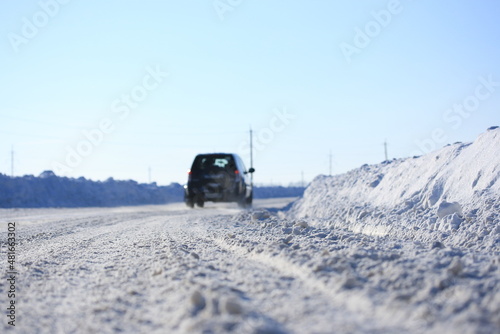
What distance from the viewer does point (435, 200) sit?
10.8 m

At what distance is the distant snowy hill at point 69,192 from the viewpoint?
1241 inches

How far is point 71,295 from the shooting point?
14.2ft

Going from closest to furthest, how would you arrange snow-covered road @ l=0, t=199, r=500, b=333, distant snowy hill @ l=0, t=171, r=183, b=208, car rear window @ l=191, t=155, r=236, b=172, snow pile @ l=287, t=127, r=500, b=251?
snow-covered road @ l=0, t=199, r=500, b=333, snow pile @ l=287, t=127, r=500, b=251, car rear window @ l=191, t=155, r=236, b=172, distant snowy hill @ l=0, t=171, r=183, b=208

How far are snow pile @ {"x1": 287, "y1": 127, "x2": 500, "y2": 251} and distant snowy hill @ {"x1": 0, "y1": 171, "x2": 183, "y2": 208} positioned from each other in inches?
863

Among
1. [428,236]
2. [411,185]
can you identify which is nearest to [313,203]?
[411,185]

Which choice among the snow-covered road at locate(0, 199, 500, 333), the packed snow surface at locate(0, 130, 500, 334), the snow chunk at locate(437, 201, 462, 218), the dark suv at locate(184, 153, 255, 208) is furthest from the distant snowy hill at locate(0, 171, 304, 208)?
the snow-covered road at locate(0, 199, 500, 333)

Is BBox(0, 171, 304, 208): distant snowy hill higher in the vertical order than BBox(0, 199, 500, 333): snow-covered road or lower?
higher

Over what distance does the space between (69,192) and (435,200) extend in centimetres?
3146

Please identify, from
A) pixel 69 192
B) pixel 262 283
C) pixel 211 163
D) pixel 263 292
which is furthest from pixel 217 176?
pixel 69 192

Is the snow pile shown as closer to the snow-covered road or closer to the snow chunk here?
the snow chunk

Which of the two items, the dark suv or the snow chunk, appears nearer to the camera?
the snow chunk

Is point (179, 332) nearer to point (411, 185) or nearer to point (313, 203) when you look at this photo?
point (411, 185)

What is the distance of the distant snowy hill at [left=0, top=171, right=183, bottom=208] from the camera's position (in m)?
31.5

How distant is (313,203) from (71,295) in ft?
51.8
